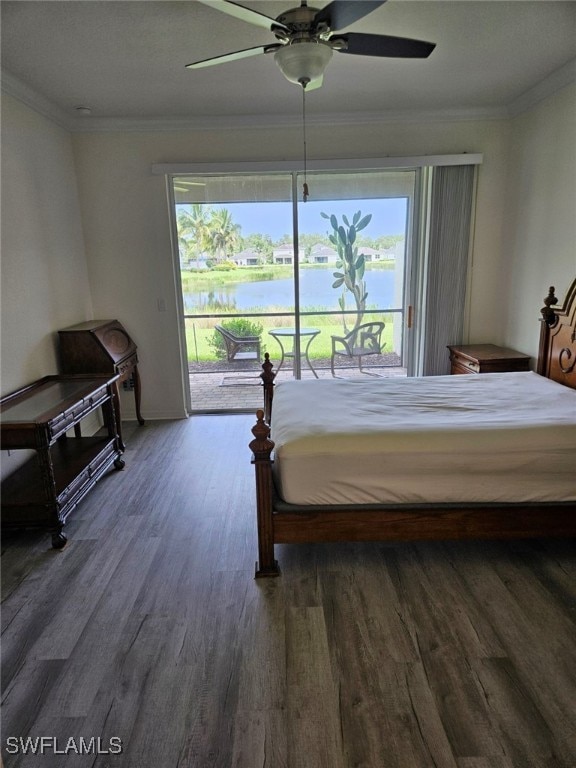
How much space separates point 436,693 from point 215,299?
391cm

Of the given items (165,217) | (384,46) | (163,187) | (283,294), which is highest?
(384,46)

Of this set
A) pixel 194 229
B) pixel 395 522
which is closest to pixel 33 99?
pixel 194 229

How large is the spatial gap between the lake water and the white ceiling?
4.83ft

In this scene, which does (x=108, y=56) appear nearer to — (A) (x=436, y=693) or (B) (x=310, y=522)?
(B) (x=310, y=522)

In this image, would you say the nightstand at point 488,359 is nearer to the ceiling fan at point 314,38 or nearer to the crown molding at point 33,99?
the ceiling fan at point 314,38

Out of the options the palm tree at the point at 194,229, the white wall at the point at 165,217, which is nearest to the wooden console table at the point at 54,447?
the white wall at the point at 165,217

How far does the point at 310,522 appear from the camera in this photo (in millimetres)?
2254

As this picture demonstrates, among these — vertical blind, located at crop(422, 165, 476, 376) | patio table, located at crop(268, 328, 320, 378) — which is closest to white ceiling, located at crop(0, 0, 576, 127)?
vertical blind, located at crop(422, 165, 476, 376)

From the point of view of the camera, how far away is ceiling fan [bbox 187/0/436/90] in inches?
74.0

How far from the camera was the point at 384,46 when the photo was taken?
2.25m

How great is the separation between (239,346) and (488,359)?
8.25 feet

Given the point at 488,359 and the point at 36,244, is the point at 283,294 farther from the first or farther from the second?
the point at 36,244

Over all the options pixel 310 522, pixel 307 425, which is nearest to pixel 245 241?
pixel 307 425

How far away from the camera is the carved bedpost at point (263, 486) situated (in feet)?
7.11
